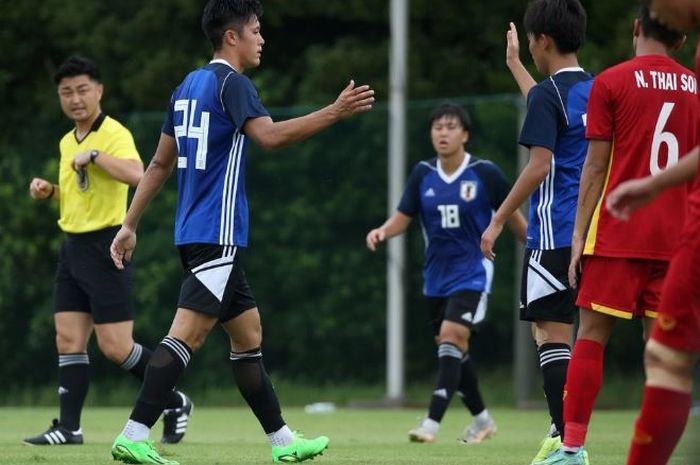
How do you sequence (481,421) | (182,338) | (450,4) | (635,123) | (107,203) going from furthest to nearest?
(450,4) < (481,421) < (107,203) < (182,338) < (635,123)

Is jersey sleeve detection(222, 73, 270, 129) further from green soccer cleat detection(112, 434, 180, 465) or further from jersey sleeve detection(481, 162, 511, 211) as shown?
jersey sleeve detection(481, 162, 511, 211)

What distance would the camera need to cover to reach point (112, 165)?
9.18 m

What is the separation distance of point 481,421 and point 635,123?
481cm

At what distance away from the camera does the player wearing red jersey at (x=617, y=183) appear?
6188mm

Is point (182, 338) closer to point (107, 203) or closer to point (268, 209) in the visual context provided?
point (107, 203)

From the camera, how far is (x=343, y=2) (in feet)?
67.3

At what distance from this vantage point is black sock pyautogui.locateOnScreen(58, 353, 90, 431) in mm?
9344

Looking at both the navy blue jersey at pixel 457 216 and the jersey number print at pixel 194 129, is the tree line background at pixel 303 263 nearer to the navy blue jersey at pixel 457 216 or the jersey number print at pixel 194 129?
the navy blue jersey at pixel 457 216

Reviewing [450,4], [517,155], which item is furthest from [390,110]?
[450,4]

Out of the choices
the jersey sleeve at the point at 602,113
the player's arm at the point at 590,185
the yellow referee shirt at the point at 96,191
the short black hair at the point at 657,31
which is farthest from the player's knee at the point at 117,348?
the short black hair at the point at 657,31

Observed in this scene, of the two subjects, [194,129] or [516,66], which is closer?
[194,129]

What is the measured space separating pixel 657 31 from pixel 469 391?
16.5 ft

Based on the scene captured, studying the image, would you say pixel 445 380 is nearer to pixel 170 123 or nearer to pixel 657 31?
pixel 170 123

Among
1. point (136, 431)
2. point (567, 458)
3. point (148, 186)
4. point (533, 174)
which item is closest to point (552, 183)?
point (533, 174)
